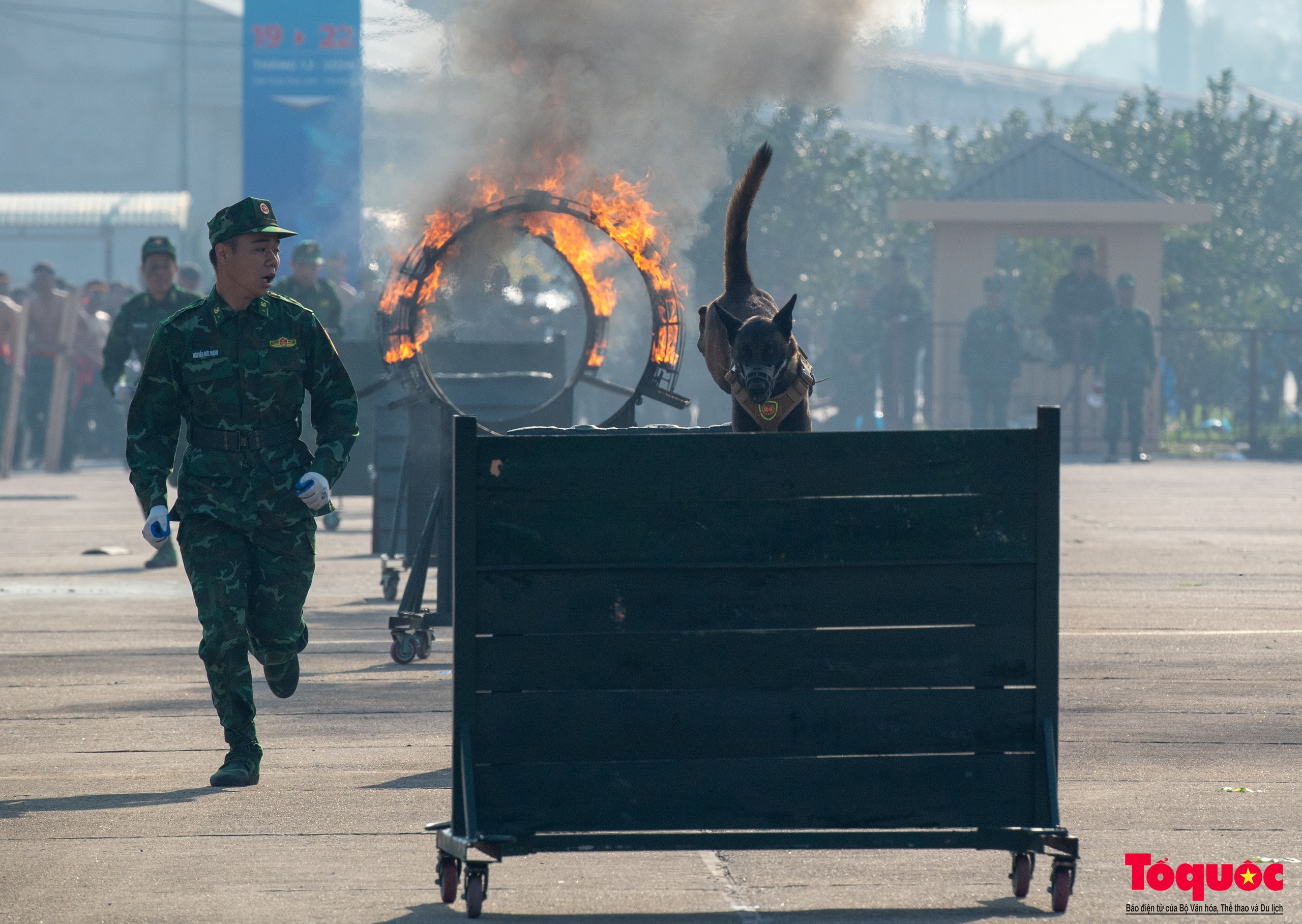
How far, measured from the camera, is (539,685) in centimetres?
464

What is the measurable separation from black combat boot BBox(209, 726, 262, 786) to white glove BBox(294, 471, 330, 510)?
79cm

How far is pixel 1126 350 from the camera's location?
954 inches

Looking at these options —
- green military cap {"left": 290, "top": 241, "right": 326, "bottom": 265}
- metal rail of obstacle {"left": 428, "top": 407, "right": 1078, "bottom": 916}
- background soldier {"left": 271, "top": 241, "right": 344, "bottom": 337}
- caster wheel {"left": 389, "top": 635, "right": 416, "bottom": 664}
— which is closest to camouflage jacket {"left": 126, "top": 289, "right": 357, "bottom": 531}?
A: metal rail of obstacle {"left": 428, "top": 407, "right": 1078, "bottom": 916}

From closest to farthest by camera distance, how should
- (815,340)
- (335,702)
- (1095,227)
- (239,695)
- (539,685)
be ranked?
(539,685)
(239,695)
(335,702)
(1095,227)
(815,340)

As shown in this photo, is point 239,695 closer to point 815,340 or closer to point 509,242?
point 509,242

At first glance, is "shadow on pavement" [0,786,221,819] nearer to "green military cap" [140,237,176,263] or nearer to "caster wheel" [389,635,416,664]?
"caster wheel" [389,635,416,664]

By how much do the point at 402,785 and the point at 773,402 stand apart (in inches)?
81.2

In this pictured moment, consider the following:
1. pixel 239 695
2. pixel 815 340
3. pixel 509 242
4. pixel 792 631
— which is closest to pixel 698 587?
pixel 792 631

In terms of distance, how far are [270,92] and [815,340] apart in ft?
39.3

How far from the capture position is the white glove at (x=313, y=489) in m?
5.96

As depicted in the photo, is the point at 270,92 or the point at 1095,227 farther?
the point at 1095,227

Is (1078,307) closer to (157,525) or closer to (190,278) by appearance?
(190,278)

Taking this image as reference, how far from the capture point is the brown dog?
7145 millimetres

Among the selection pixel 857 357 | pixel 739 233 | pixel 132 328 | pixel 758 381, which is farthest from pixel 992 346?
pixel 758 381
